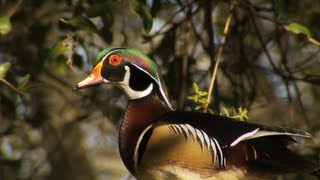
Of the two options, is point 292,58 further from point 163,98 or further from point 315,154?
point 163,98

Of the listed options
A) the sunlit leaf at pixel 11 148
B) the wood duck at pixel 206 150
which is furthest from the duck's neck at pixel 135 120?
the sunlit leaf at pixel 11 148

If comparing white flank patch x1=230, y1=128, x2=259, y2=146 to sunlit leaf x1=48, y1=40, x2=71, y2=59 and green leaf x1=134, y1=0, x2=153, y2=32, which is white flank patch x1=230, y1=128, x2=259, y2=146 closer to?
green leaf x1=134, y1=0, x2=153, y2=32

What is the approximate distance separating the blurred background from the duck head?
41cm

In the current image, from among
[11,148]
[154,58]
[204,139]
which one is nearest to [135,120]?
[204,139]

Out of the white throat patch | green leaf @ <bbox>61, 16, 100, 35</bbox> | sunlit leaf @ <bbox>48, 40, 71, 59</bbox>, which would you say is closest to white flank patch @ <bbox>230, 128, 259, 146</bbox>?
the white throat patch

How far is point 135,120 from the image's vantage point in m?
3.25

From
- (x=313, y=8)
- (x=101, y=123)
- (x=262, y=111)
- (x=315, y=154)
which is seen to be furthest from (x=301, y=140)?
(x=101, y=123)

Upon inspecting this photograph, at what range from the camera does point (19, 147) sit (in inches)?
206

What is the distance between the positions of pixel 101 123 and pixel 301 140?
264 centimetres

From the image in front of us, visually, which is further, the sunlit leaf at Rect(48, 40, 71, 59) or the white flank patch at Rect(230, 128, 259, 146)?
the sunlit leaf at Rect(48, 40, 71, 59)

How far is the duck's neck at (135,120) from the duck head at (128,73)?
0.03 metres

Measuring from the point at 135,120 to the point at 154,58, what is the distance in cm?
128

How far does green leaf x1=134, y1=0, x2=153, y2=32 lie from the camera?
3715mm

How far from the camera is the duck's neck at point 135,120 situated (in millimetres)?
3160
